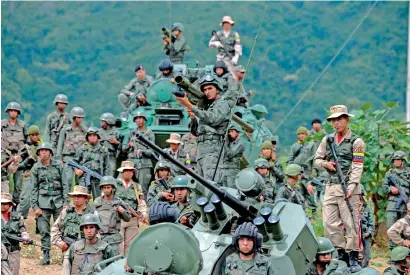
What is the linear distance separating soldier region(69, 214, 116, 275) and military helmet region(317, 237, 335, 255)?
2699mm

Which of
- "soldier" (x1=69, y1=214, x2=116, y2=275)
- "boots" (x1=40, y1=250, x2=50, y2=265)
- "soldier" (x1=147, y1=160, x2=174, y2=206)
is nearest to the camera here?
"soldier" (x1=69, y1=214, x2=116, y2=275)

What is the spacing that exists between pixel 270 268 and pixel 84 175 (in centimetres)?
876

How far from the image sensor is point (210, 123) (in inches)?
738

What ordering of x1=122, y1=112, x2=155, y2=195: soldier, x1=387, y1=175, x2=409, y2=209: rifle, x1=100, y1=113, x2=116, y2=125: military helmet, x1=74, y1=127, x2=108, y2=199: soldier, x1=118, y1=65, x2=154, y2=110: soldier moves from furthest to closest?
x1=118, y1=65, x2=154, y2=110: soldier
x1=100, y1=113, x2=116, y2=125: military helmet
x1=122, y1=112, x2=155, y2=195: soldier
x1=74, y1=127, x2=108, y2=199: soldier
x1=387, y1=175, x2=409, y2=209: rifle

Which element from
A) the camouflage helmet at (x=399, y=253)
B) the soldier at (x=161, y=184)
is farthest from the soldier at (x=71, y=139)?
the camouflage helmet at (x=399, y=253)

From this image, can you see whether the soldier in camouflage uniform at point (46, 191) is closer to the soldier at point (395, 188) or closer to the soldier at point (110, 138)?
the soldier at point (110, 138)

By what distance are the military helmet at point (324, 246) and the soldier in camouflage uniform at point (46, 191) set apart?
18.7ft

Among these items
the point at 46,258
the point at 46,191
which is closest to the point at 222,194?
the point at 46,191

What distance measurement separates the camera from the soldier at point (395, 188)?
22000 millimetres

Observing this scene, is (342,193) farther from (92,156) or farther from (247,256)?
(92,156)

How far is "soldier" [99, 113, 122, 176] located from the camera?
2531 centimetres

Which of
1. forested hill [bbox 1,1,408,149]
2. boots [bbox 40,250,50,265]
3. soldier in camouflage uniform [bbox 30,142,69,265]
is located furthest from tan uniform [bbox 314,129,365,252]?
forested hill [bbox 1,1,408,149]

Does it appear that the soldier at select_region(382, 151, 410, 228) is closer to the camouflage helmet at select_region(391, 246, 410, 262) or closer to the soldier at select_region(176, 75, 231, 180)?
the camouflage helmet at select_region(391, 246, 410, 262)

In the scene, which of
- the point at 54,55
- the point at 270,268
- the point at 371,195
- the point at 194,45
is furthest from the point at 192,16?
the point at 270,268
